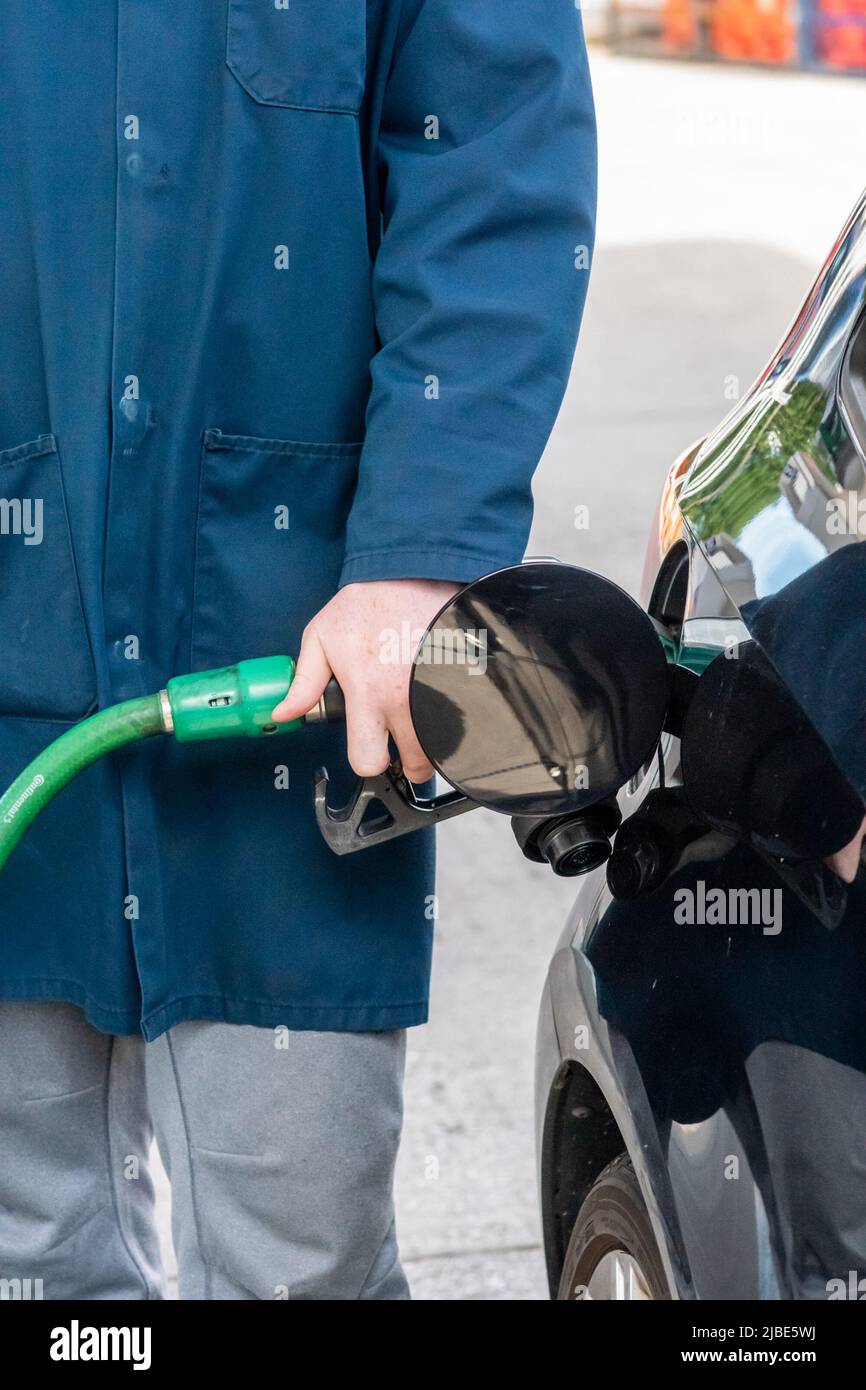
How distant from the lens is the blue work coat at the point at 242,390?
145 centimetres

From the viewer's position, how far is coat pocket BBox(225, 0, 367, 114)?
4.76 ft

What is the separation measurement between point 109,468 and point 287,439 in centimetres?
16

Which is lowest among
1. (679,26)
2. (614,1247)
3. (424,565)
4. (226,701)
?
(614,1247)

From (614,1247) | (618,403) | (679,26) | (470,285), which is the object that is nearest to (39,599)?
(470,285)

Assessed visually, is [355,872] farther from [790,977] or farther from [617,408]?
[617,408]

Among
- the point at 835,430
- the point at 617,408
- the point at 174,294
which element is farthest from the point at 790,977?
the point at 617,408

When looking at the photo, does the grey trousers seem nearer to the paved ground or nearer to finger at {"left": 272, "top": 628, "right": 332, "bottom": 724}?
finger at {"left": 272, "top": 628, "right": 332, "bottom": 724}

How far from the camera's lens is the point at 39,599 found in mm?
1559

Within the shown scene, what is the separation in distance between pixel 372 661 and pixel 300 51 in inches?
20.3

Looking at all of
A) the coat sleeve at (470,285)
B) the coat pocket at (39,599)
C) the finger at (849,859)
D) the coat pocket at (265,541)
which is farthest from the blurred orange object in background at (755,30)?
the finger at (849,859)

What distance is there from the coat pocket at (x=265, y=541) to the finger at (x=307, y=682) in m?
0.13

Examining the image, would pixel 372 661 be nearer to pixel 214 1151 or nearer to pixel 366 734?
pixel 366 734

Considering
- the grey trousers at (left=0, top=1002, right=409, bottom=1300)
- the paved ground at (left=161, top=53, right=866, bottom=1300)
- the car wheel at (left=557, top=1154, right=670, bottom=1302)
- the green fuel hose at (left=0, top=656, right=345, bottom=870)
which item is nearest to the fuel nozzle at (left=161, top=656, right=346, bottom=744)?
the green fuel hose at (left=0, top=656, right=345, bottom=870)

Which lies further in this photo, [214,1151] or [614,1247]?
[214,1151]
